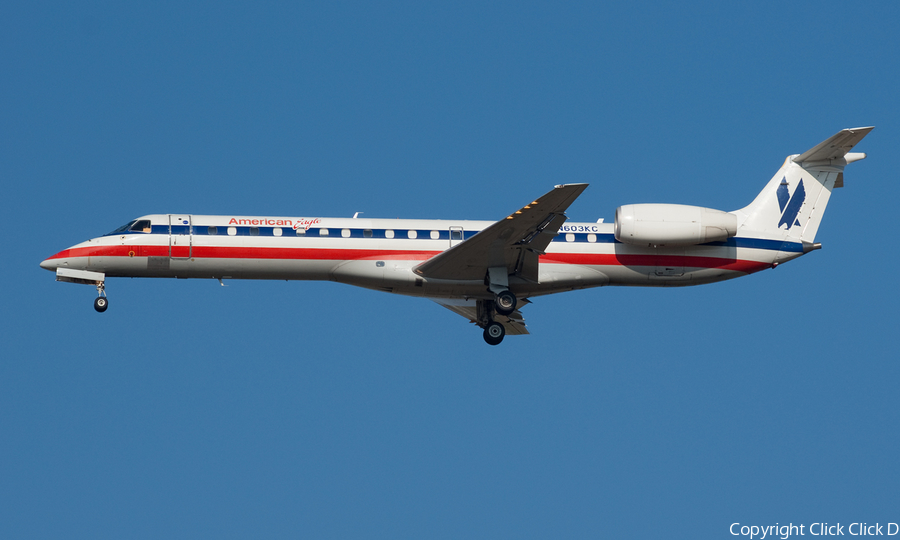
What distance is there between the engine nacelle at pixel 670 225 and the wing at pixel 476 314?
166 inches

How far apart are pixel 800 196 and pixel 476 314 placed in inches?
411

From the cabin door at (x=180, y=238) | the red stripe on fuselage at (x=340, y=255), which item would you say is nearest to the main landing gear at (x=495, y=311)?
the red stripe on fuselage at (x=340, y=255)

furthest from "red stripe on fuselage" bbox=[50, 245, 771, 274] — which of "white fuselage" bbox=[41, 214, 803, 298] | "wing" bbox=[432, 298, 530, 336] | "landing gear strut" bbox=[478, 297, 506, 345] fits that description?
"wing" bbox=[432, 298, 530, 336]

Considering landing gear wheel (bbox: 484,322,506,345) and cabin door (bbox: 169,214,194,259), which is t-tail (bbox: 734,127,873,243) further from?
cabin door (bbox: 169,214,194,259)

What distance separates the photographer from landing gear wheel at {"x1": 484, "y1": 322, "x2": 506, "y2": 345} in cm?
2903

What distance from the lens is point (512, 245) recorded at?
2691 cm

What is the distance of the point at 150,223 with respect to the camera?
28281 millimetres

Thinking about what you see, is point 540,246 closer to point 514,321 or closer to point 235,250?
point 514,321

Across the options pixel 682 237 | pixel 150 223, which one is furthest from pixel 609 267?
pixel 150 223

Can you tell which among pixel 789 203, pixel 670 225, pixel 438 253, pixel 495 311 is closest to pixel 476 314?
pixel 495 311

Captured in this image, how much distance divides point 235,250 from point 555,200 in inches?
358

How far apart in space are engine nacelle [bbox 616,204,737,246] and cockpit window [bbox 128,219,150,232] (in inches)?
521

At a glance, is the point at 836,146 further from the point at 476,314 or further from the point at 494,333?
the point at 476,314

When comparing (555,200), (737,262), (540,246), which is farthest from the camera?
(737,262)
